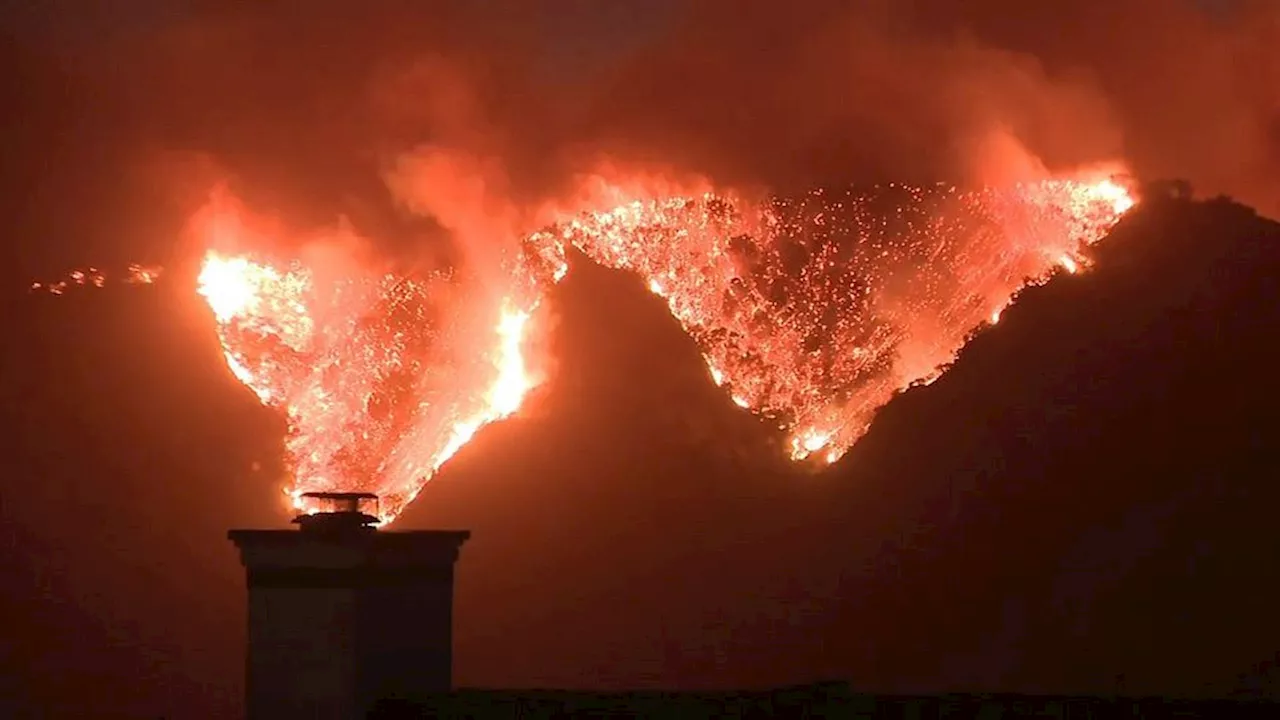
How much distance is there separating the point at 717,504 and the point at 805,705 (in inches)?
364

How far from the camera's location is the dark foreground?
515 inches

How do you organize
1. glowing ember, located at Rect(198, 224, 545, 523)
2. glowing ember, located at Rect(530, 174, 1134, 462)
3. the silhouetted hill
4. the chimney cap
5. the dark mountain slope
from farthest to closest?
glowing ember, located at Rect(530, 174, 1134, 462) → the silhouetted hill → the dark mountain slope → glowing ember, located at Rect(198, 224, 545, 523) → the chimney cap

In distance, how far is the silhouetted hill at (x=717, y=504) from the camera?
21812 mm

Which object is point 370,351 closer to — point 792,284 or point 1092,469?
point 792,284

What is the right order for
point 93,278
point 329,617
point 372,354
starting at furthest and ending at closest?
point 93,278 < point 372,354 < point 329,617

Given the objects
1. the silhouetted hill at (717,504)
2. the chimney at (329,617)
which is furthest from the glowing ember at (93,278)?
the chimney at (329,617)

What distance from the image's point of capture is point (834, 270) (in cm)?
2273

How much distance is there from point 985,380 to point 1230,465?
10.7ft

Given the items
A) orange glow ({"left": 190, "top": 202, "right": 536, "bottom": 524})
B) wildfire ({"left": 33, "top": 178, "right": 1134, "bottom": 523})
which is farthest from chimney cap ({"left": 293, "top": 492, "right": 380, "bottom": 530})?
wildfire ({"left": 33, "top": 178, "right": 1134, "bottom": 523})

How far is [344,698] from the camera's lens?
50.7ft

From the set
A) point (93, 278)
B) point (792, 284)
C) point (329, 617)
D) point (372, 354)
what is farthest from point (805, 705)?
point (93, 278)

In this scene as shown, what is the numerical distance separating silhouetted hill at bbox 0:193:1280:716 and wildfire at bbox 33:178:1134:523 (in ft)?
1.41

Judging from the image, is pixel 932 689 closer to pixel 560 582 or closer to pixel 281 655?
pixel 560 582

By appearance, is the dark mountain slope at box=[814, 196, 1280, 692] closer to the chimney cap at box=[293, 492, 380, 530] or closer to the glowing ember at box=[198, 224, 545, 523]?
the glowing ember at box=[198, 224, 545, 523]
